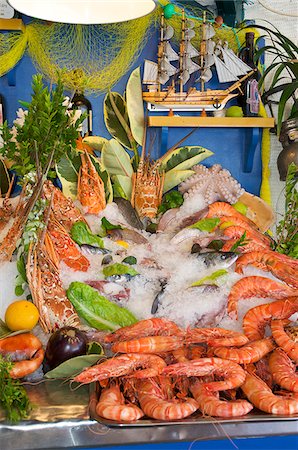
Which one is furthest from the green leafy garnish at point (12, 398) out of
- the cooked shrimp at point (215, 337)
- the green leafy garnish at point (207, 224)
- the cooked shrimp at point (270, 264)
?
the green leafy garnish at point (207, 224)

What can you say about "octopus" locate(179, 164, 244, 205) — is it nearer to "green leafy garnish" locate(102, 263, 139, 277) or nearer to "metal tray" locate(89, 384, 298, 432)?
"green leafy garnish" locate(102, 263, 139, 277)

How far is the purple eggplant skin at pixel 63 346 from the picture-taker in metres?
1.85

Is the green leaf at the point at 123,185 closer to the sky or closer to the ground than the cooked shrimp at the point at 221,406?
closer to the sky

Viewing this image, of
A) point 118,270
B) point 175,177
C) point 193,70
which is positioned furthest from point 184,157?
point 118,270

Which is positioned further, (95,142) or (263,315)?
(95,142)

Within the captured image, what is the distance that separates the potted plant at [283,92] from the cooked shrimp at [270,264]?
92 cm

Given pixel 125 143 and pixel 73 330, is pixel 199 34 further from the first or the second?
pixel 73 330

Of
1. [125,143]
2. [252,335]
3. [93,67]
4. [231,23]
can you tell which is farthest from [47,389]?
[231,23]

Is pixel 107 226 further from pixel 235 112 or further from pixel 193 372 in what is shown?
pixel 193 372

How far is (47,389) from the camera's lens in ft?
5.78

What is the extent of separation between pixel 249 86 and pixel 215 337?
184 cm

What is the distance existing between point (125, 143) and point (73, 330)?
170 cm

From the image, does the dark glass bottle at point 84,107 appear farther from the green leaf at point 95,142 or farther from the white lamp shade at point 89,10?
the white lamp shade at point 89,10

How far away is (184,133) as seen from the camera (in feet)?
11.3
